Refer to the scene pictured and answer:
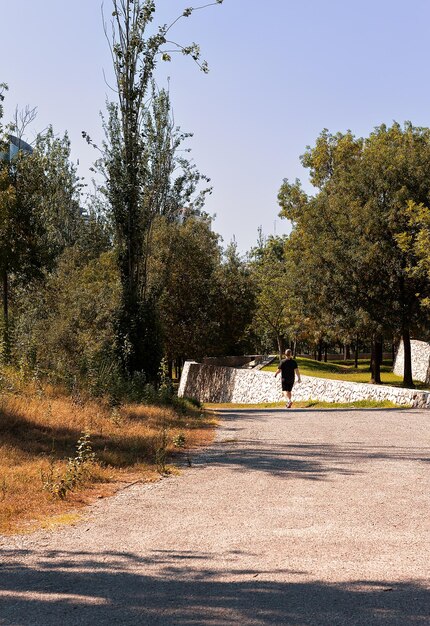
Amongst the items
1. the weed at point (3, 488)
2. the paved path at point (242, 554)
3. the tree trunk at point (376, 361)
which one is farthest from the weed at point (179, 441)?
the tree trunk at point (376, 361)

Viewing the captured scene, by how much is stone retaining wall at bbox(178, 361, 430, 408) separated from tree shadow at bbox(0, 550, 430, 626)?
16893mm

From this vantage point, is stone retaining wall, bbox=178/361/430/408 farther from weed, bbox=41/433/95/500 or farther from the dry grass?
weed, bbox=41/433/95/500

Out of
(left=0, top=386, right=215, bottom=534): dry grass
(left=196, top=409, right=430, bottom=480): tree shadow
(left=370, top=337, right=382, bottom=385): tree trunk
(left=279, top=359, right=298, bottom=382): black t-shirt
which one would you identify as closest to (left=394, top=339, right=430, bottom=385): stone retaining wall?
(left=370, top=337, right=382, bottom=385): tree trunk

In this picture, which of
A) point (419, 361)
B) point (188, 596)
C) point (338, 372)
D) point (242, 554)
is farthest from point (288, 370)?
point (338, 372)

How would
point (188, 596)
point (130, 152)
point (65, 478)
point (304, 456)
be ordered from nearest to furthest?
point (188, 596) < point (65, 478) < point (304, 456) < point (130, 152)

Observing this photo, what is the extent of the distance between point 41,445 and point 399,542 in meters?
6.20

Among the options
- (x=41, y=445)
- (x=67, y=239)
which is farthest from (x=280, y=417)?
(x=67, y=239)

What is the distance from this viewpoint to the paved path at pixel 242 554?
4137 millimetres

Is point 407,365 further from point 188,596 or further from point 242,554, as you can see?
point 188,596

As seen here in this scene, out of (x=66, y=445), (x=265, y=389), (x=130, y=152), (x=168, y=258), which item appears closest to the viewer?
(x=66, y=445)

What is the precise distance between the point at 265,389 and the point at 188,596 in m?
30.5

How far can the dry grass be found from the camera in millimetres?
7363

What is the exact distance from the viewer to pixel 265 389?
114ft

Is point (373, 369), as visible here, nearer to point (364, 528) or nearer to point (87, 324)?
point (87, 324)
